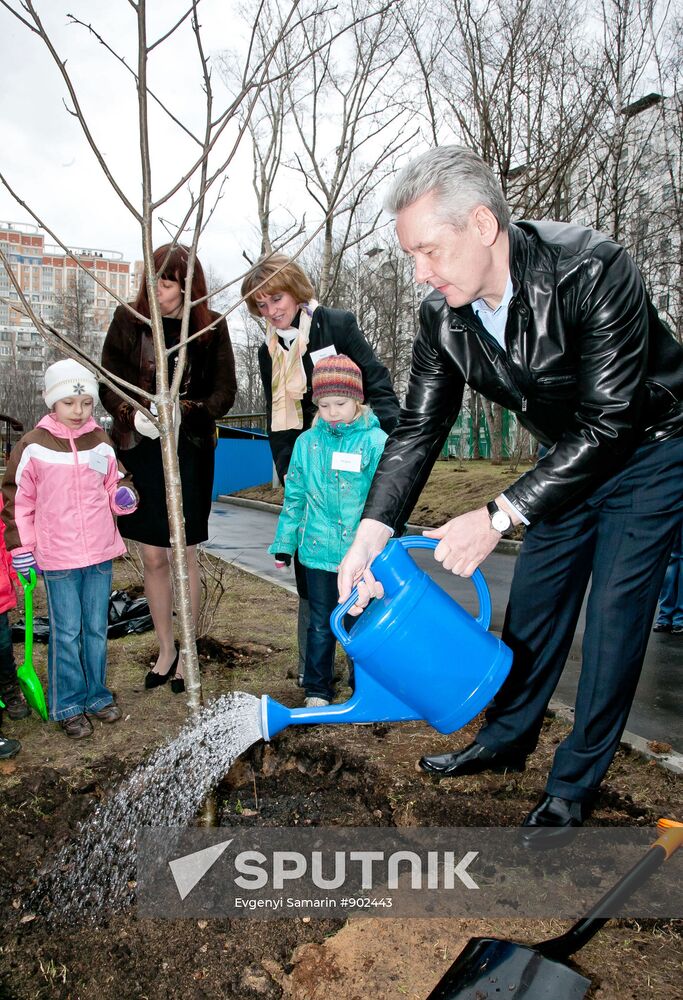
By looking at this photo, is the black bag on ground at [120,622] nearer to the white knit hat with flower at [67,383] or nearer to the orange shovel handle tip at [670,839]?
the white knit hat with flower at [67,383]

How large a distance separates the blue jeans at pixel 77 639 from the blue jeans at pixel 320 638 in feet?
2.79

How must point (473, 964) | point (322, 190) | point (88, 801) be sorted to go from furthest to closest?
point (322, 190)
point (88, 801)
point (473, 964)

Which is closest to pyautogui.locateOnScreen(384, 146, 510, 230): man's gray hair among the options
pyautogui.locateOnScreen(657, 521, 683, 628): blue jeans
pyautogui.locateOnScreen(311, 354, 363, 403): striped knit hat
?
pyautogui.locateOnScreen(311, 354, 363, 403): striped knit hat

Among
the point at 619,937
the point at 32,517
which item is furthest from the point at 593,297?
the point at 32,517

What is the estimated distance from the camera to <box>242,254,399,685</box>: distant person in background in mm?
3236

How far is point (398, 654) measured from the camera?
Answer: 1778 mm

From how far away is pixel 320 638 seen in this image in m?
3.03

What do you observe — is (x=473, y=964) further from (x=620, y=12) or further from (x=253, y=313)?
(x=620, y=12)

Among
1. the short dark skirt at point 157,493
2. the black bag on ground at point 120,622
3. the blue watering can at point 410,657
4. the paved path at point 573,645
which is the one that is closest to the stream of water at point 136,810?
the blue watering can at point 410,657

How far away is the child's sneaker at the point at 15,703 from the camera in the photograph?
2.98 m

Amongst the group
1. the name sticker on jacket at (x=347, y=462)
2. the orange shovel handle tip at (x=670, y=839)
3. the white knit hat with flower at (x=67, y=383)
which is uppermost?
the white knit hat with flower at (x=67, y=383)

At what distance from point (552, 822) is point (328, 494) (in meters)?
1.58

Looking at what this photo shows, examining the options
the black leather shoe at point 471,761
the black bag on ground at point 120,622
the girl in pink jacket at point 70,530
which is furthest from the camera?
the black bag on ground at point 120,622

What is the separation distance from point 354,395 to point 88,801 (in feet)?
6.03
